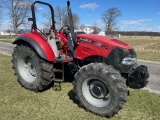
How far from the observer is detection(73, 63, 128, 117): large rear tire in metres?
3.76

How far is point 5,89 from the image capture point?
5457mm

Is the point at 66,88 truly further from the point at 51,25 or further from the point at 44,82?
the point at 51,25

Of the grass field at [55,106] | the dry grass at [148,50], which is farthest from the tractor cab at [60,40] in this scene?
the dry grass at [148,50]

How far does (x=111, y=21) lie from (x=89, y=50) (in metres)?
67.1

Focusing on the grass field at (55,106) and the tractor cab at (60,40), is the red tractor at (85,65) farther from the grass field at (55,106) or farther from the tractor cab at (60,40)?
the grass field at (55,106)

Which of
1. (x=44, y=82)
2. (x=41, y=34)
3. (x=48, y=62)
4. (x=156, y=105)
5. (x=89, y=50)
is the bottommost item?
(x=156, y=105)

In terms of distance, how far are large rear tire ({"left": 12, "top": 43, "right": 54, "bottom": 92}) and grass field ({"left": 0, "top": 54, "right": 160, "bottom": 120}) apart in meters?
0.21

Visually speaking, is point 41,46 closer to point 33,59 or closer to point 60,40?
point 33,59

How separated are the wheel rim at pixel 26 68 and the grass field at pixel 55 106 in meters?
0.38

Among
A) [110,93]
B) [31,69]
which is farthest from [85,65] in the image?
[31,69]

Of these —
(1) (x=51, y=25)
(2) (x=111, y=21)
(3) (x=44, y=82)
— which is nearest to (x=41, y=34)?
(1) (x=51, y=25)

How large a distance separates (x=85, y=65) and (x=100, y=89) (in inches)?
23.1

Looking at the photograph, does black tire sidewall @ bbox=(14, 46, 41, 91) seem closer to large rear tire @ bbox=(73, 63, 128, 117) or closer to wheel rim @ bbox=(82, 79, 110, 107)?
large rear tire @ bbox=(73, 63, 128, 117)

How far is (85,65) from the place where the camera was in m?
4.31
